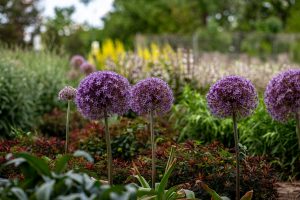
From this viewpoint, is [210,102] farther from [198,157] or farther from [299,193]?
[299,193]

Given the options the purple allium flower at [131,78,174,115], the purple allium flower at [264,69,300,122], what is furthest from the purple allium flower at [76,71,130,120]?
the purple allium flower at [264,69,300,122]

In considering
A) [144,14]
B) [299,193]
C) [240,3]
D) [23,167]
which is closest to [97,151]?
[299,193]

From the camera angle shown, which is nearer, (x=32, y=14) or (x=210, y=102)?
(x=210, y=102)

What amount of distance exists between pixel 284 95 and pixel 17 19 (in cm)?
2064

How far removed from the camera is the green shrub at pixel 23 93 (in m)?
7.41

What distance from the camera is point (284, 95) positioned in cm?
407

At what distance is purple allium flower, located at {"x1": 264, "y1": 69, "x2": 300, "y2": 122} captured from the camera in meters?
4.05

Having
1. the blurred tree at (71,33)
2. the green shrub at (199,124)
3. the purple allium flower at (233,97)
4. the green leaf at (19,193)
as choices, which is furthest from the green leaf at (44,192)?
the blurred tree at (71,33)

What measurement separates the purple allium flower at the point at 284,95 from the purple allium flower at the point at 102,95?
116 centimetres

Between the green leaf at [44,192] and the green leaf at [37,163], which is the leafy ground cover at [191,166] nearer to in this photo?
the green leaf at [37,163]

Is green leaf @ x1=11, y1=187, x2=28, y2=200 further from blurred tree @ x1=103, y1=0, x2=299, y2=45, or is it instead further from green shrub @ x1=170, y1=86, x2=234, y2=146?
blurred tree @ x1=103, y1=0, x2=299, y2=45

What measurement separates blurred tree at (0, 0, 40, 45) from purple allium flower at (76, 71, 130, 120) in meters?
17.2

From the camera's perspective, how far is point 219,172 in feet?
15.2

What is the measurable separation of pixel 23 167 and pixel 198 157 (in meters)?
2.15
